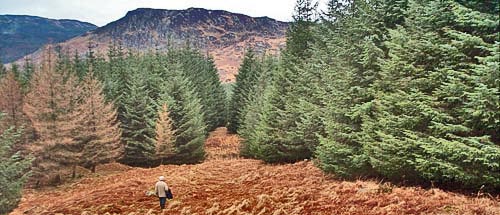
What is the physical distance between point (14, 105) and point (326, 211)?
31.8 metres

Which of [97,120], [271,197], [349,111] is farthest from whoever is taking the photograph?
[97,120]

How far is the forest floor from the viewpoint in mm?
9109

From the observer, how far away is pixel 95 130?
32.2m

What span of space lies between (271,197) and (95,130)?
23705 millimetres

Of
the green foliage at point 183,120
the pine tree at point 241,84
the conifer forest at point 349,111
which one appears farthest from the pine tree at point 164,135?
the pine tree at point 241,84

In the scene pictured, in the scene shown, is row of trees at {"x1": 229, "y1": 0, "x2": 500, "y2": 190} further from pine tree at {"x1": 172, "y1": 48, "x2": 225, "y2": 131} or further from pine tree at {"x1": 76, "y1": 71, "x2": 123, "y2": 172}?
pine tree at {"x1": 172, "y1": 48, "x2": 225, "y2": 131}

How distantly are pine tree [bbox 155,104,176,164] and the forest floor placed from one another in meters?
7.52

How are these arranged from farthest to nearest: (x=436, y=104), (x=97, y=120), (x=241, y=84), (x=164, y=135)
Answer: (x=241, y=84), (x=164, y=135), (x=97, y=120), (x=436, y=104)

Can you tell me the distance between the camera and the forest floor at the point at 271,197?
29.9ft

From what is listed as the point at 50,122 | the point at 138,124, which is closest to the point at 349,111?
the point at 50,122

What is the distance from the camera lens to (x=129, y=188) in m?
18.9

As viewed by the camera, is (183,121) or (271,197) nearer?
(271,197)

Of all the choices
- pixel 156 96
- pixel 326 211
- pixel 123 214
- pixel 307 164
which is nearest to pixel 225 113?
pixel 156 96

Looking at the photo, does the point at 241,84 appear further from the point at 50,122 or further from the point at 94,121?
the point at 50,122
